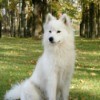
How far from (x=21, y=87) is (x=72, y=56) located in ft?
4.12

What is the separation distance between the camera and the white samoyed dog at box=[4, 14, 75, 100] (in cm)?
707

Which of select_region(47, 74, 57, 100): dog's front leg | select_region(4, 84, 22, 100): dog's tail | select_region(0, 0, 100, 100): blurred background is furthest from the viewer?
select_region(0, 0, 100, 100): blurred background

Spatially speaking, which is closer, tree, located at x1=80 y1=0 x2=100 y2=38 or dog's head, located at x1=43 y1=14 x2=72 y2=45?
dog's head, located at x1=43 y1=14 x2=72 y2=45

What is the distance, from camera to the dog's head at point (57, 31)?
7020 mm

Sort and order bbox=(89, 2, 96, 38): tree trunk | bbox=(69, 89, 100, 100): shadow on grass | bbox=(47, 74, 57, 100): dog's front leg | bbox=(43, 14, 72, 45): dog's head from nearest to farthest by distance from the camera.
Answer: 1. bbox=(43, 14, 72, 45): dog's head
2. bbox=(47, 74, 57, 100): dog's front leg
3. bbox=(69, 89, 100, 100): shadow on grass
4. bbox=(89, 2, 96, 38): tree trunk

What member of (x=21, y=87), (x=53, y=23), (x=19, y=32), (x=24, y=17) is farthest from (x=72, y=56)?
(x=19, y=32)

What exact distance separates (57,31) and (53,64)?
667mm

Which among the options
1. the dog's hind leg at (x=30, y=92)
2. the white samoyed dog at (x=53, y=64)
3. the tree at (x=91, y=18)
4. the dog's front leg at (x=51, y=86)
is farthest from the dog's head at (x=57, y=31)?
the tree at (x=91, y=18)

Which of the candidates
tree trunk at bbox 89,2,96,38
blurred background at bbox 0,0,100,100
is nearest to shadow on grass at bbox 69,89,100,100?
blurred background at bbox 0,0,100,100

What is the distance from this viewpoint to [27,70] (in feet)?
42.1

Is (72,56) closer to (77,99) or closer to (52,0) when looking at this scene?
(77,99)

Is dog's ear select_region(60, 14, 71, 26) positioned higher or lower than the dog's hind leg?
higher

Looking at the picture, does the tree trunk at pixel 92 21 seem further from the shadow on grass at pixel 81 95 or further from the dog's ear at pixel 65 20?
the dog's ear at pixel 65 20

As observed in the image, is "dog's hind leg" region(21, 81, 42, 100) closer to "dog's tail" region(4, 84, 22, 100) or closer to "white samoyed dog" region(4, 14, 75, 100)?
"white samoyed dog" region(4, 14, 75, 100)
